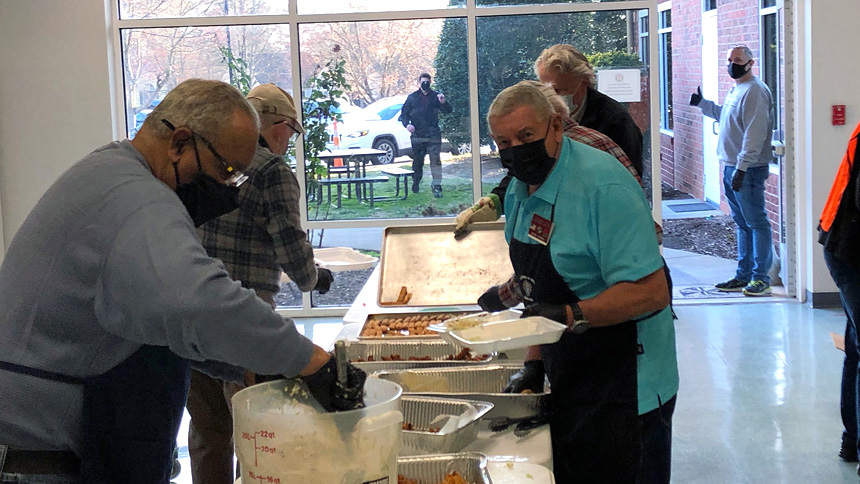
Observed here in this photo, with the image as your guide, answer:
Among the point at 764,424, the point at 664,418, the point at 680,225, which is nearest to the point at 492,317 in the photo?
the point at 664,418

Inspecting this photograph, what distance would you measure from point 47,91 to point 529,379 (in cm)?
523

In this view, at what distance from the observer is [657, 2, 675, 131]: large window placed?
38.0 feet

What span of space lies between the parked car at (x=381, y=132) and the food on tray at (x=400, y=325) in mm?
3456

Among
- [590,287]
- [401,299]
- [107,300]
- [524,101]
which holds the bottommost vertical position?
[401,299]

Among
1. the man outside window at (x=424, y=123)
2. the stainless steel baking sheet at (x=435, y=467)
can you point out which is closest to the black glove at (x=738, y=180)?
the man outside window at (x=424, y=123)

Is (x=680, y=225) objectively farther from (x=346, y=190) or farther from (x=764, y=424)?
(x=764, y=424)

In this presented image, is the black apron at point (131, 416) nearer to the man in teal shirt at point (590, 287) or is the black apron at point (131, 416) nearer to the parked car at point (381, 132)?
the man in teal shirt at point (590, 287)

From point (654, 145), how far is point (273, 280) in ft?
13.9

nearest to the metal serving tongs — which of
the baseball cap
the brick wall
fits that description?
the baseball cap

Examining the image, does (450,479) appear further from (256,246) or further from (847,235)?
(847,235)

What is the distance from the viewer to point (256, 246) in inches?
105

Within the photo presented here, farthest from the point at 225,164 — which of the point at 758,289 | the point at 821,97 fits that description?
the point at 758,289

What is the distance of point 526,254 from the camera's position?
2082 millimetres

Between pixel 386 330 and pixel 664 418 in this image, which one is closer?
pixel 664 418
